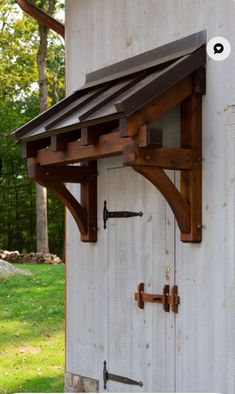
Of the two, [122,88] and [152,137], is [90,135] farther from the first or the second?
[152,137]

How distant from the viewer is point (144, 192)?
5461 mm

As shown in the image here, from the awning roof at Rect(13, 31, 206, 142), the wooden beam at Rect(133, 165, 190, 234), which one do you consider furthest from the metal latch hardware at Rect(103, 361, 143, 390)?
the awning roof at Rect(13, 31, 206, 142)

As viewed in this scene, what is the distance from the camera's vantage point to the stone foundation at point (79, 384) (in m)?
5.99

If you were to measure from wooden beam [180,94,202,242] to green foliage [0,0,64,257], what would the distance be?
17.6 meters

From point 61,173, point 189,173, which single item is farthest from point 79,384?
point 189,173

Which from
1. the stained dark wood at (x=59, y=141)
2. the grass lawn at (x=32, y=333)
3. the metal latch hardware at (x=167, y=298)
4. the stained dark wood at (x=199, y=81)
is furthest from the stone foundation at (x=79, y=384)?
the stained dark wood at (x=199, y=81)

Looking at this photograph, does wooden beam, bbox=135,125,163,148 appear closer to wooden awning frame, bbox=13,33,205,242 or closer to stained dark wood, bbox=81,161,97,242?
wooden awning frame, bbox=13,33,205,242

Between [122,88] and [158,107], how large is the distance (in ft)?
2.08

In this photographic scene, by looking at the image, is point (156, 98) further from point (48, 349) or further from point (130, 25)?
point (48, 349)

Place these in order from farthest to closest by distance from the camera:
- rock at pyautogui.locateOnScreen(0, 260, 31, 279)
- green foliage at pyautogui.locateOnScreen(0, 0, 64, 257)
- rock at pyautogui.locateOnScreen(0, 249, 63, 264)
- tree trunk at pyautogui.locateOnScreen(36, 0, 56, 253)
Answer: green foliage at pyautogui.locateOnScreen(0, 0, 64, 257)
tree trunk at pyautogui.locateOnScreen(36, 0, 56, 253)
rock at pyautogui.locateOnScreen(0, 249, 63, 264)
rock at pyautogui.locateOnScreen(0, 260, 31, 279)

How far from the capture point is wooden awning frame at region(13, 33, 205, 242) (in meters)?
4.45

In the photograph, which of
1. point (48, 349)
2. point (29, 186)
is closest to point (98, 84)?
point (48, 349)

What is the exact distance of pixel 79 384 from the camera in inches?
244

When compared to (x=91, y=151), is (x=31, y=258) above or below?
below
